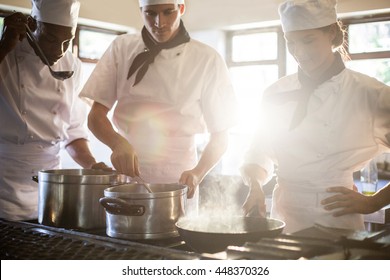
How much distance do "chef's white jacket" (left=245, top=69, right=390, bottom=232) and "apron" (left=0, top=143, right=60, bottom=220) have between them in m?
1.11

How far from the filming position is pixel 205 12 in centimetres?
642

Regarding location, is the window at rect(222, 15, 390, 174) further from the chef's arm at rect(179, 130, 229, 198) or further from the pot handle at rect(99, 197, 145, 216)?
the pot handle at rect(99, 197, 145, 216)

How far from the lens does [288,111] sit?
2.02 metres

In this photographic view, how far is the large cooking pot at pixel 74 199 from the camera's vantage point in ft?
5.02

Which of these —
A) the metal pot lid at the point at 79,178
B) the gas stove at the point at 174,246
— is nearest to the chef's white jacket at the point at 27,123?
the metal pot lid at the point at 79,178

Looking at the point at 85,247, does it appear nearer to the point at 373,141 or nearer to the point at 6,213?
the point at 6,213

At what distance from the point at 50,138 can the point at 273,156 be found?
1.04 m

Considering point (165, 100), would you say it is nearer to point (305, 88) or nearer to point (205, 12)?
point (305, 88)

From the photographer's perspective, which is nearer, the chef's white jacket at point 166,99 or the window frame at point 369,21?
the chef's white jacket at point 166,99

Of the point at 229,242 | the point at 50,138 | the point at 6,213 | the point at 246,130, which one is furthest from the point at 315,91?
the point at 246,130

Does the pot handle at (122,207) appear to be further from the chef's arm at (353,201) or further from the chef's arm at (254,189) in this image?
the chef's arm at (353,201)

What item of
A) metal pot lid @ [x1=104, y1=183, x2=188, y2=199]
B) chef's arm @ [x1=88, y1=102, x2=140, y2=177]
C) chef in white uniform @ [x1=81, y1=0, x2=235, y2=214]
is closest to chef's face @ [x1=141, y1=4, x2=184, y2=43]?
chef in white uniform @ [x1=81, y1=0, x2=235, y2=214]

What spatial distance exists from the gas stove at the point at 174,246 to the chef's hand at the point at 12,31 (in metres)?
0.92

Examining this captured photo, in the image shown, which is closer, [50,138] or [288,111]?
[288,111]
